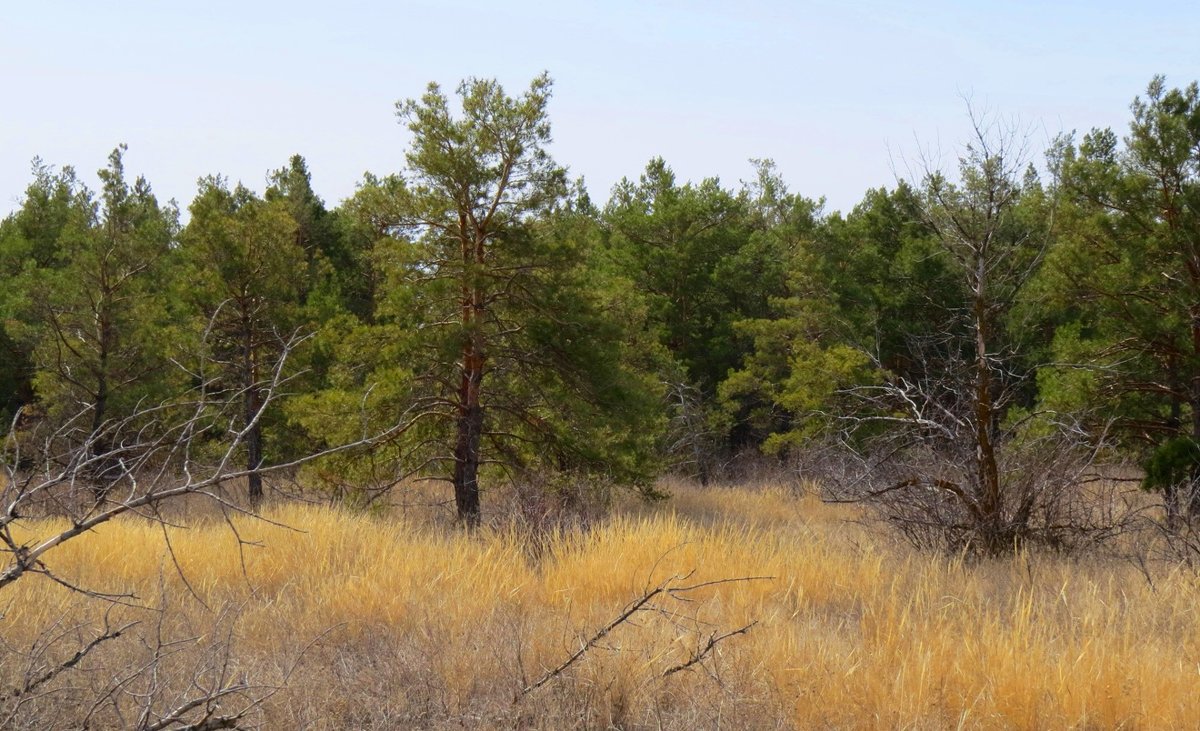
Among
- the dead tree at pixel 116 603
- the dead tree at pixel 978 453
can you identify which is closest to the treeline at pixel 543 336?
the dead tree at pixel 978 453

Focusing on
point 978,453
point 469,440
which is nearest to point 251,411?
point 469,440

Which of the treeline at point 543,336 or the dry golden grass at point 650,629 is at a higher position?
the treeline at point 543,336

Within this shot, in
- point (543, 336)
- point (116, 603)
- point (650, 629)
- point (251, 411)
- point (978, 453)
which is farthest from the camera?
point (251, 411)

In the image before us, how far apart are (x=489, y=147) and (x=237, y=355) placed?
6.97 meters

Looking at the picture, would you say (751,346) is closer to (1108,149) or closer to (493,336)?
(1108,149)

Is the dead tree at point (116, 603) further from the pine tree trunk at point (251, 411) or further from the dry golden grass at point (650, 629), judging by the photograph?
the pine tree trunk at point (251, 411)

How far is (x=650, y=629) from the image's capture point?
5.44 meters

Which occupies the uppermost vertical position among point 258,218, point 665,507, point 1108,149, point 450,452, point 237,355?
point 1108,149

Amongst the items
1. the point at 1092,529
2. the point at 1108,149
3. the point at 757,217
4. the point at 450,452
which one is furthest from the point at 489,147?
the point at 757,217

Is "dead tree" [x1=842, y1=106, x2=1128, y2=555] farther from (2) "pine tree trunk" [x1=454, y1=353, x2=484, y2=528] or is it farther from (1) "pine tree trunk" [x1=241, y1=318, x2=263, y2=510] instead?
(1) "pine tree trunk" [x1=241, y1=318, x2=263, y2=510]

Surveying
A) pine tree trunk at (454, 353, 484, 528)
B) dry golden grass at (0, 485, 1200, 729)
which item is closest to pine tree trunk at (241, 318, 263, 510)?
pine tree trunk at (454, 353, 484, 528)

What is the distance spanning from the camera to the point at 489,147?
Result: 12.9 meters

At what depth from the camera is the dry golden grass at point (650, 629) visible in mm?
4348

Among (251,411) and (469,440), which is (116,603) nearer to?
(469,440)
